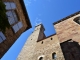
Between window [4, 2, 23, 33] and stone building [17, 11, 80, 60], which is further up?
window [4, 2, 23, 33]

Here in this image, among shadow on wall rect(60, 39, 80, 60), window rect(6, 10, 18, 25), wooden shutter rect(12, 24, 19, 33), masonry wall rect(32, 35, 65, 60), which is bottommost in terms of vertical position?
masonry wall rect(32, 35, 65, 60)

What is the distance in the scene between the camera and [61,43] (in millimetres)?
12805

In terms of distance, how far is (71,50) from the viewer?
11.5 metres

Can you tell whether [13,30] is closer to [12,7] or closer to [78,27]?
[12,7]

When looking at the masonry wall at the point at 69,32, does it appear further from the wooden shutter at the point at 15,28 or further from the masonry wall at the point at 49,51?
the wooden shutter at the point at 15,28

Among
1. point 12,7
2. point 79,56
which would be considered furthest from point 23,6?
point 79,56

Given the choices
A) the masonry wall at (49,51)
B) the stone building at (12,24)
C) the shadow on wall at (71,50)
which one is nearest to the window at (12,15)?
the stone building at (12,24)

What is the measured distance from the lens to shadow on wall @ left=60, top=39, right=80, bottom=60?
10.8 metres

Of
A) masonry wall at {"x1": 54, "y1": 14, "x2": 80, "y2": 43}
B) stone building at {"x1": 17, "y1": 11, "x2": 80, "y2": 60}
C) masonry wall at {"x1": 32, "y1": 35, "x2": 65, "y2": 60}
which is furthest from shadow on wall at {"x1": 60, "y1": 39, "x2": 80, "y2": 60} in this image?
masonry wall at {"x1": 54, "y1": 14, "x2": 80, "y2": 43}

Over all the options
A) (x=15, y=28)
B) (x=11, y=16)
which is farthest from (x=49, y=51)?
(x=11, y=16)

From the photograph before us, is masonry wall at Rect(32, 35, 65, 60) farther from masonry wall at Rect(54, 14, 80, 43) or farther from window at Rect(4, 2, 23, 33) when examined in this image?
window at Rect(4, 2, 23, 33)

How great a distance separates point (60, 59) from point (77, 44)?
1754 mm

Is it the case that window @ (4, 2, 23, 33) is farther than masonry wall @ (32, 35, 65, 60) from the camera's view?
No

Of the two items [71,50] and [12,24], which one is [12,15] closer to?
[12,24]
